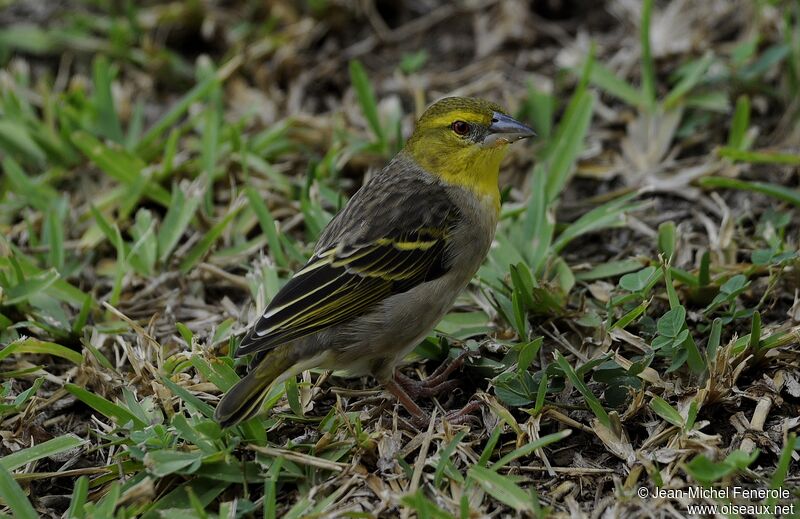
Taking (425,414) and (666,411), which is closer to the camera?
(666,411)

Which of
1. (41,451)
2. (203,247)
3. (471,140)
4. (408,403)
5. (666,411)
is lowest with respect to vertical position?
(666,411)

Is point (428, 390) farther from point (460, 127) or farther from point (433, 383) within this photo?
point (460, 127)

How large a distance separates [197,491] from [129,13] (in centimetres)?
435

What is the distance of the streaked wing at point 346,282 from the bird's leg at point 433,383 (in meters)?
0.42

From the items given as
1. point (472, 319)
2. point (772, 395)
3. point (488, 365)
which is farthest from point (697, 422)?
point (472, 319)

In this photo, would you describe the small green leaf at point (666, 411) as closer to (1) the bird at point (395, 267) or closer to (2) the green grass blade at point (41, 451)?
(1) the bird at point (395, 267)

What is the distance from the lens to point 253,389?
3924mm

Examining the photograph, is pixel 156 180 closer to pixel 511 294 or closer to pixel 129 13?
pixel 129 13

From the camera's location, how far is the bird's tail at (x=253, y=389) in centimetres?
384

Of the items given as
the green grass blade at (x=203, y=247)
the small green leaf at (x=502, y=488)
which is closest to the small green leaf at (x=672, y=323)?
the small green leaf at (x=502, y=488)

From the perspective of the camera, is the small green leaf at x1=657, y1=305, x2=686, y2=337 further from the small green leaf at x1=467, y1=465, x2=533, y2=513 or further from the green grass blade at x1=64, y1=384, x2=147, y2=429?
the green grass blade at x1=64, y1=384, x2=147, y2=429

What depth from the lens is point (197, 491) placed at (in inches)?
150

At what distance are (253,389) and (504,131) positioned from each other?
1.78 m

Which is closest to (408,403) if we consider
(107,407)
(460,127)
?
(107,407)
